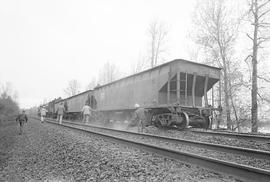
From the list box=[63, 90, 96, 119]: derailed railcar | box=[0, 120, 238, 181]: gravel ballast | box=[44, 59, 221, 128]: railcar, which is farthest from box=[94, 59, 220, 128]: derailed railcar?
box=[63, 90, 96, 119]: derailed railcar

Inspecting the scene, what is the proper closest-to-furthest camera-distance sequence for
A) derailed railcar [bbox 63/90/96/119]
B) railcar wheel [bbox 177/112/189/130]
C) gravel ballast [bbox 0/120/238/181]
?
gravel ballast [bbox 0/120/238/181], railcar wheel [bbox 177/112/189/130], derailed railcar [bbox 63/90/96/119]

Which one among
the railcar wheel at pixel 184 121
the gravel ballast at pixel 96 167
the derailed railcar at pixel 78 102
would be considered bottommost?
the gravel ballast at pixel 96 167

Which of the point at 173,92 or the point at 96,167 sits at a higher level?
the point at 173,92

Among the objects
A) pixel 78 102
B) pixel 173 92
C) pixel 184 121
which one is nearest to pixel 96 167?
pixel 184 121

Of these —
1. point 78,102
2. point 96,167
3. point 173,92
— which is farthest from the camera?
point 78,102

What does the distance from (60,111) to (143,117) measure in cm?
901

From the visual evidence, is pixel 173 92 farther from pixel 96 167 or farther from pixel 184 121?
pixel 96 167

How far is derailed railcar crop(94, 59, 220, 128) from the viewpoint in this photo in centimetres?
971

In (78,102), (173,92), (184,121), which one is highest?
(173,92)

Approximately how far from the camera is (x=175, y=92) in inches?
430

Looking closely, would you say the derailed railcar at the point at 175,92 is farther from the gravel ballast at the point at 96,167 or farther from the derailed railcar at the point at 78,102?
the derailed railcar at the point at 78,102

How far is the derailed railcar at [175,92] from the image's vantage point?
31.9ft

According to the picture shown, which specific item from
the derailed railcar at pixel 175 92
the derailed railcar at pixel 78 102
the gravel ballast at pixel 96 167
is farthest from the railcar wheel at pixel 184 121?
the derailed railcar at pixel 78 102

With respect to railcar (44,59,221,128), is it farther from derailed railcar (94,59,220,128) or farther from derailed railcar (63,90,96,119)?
derailed railcar (63,90,96,119)
